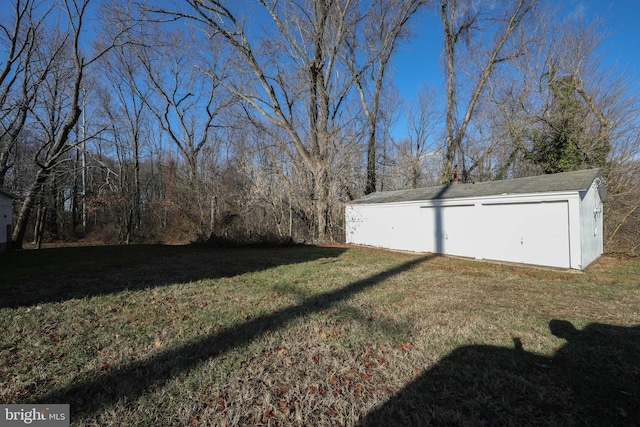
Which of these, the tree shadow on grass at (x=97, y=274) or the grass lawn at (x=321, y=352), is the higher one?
A: the tree shadow on grass at (x=97, y=274)

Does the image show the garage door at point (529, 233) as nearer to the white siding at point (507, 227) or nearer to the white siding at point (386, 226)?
the white siding at point (507, 227)

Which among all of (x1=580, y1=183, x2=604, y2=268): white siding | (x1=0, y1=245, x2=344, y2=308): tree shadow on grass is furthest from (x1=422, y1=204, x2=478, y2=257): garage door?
(x1=0, y1=245, x2=344, y2=308): tree shadow on grass

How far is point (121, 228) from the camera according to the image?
2089cm

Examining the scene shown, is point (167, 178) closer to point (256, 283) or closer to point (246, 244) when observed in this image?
point (246, 244)

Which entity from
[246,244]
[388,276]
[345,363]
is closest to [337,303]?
[345,363]

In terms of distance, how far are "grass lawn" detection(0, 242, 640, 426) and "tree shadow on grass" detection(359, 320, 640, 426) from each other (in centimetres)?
1

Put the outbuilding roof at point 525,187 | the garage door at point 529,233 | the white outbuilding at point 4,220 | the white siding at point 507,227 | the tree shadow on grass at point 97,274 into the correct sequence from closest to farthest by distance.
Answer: the tree shadow on grass at point 97,274
the white siding at point 507,227
the garage door at point 529,233
the outbuilding roof at point 525,187
the white outbuilding at point 4,220

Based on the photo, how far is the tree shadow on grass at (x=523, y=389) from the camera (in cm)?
217

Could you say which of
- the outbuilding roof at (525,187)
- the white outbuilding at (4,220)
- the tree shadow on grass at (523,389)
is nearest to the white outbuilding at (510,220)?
the outbuilding roof at (525,187)

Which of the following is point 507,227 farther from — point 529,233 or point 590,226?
point 590,226

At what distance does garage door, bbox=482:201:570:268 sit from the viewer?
827 centimetres

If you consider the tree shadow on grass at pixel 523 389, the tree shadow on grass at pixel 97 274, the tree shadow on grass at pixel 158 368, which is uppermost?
the tree shadow on grass at pixel 97 274

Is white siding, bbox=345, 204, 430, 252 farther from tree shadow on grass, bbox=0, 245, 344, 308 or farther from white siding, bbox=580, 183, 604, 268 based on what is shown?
tree shadow on grass, bbox=0, 245, 344, 308

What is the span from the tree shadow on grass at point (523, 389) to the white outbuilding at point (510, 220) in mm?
5886
